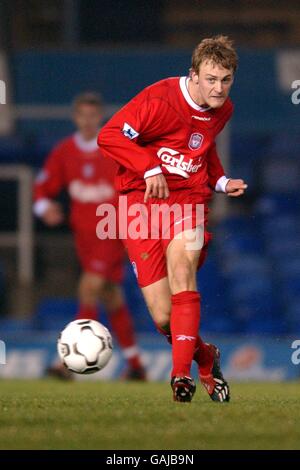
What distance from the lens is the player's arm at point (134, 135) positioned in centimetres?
759

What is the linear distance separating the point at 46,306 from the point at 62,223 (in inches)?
56.7

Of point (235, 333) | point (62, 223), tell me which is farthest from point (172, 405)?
point (62, 223)

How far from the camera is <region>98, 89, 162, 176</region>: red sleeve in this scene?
764cm

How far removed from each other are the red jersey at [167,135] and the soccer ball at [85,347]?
116 cm

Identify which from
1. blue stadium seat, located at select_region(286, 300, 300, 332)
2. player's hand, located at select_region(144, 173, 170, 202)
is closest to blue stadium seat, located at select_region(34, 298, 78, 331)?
blue stadium seat, located at select_region(286, 300, 300, 332)

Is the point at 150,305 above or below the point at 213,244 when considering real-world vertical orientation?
below

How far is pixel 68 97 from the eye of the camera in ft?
53.9

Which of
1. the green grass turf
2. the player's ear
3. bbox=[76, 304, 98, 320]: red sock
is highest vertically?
A: bbox=[76, 304, 98, 320]: red sock

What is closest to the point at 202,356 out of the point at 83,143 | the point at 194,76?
the point at 194,76

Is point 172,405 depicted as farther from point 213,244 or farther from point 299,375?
point 213,244

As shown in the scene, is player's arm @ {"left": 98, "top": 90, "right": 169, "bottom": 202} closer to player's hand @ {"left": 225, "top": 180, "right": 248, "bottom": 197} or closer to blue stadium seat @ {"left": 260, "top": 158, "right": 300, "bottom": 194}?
player's hand @ {"left": 225, "top": 180, "right": 248, "bottom": 197}

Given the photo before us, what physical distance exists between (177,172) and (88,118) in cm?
559

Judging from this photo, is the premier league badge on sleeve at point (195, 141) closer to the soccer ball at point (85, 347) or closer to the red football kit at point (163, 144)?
the red football kit at point (163, 144)

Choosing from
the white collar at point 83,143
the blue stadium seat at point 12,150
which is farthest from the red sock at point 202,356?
the blue stadium seat at point 12,150
